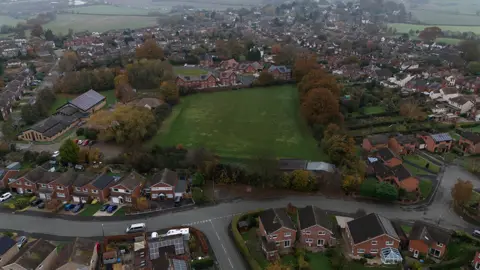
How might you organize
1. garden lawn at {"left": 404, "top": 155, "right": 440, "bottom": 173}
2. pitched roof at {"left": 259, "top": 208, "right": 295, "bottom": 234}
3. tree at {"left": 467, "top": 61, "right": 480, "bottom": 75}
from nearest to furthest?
pitched roof at {"left": 259, "top": 208, "right": 295, "bottom": 234}
garden lawn at {"left": 404, "top": 155, "right": 440, "bottom": 173}
tree at {"left": 467, "top": 61, "right": 480, "bottom": 75}

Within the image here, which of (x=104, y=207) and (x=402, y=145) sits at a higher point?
(x=402, y=145)

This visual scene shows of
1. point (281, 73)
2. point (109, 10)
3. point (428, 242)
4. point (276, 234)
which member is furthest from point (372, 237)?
point (109, 10)

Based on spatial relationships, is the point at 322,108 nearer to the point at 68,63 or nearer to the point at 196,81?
the point at 196,81

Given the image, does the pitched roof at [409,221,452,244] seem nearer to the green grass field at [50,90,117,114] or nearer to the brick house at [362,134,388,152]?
the brick house at [362,134,388,152]

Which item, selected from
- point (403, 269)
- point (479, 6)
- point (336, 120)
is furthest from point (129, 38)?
point (479, 6)

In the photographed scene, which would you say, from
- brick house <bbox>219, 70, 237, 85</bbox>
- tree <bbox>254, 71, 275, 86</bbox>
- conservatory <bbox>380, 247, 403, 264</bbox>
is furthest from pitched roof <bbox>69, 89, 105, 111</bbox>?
conservatory <bbox>380, 247, 403, 264</bbox>

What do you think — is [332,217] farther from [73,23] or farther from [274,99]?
[73,23]
